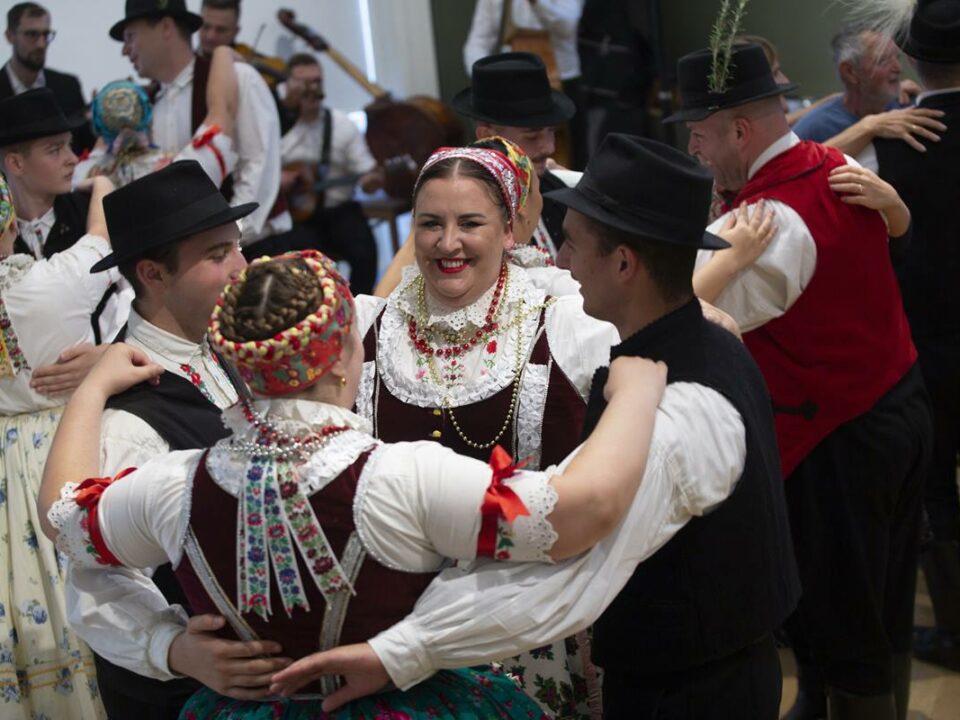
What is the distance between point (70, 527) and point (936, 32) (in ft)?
9.10

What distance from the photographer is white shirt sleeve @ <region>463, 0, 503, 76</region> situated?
24.2 feet

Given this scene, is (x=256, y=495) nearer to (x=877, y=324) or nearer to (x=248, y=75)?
(x=877, y=324)

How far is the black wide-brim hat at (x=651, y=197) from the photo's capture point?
1.95 meters

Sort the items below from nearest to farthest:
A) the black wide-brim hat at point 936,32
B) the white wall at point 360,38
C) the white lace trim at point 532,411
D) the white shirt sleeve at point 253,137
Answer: the white lace trim at point 532,411, the black wide-brim hat at point 936,32, the white shirt sleeve at point 253,137, the white wall at point 360,38

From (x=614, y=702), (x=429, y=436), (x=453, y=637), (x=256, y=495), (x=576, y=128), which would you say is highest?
(x=256, y=495)

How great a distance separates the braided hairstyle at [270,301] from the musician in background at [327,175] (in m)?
4.74

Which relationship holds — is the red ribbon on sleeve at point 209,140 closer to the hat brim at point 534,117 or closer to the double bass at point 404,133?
the hat brim at point 534,117

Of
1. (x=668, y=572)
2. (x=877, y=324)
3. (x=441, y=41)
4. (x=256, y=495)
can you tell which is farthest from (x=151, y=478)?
(x=441, y=41)

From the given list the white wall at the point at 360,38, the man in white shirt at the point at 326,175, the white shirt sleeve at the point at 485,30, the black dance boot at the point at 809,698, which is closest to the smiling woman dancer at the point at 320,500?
the black dance boot at the point at 809,698

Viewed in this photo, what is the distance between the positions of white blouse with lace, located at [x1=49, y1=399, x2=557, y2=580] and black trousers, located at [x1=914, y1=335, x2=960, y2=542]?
254cm

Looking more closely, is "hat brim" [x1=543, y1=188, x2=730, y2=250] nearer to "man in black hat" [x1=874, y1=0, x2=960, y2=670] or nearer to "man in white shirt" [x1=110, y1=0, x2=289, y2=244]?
"man in black hat" [x1=874, y1=0, x2=960, y2=670]

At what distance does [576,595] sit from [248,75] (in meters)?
3.55

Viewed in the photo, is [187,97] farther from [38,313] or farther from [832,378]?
[832,378]

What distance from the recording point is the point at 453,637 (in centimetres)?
172
